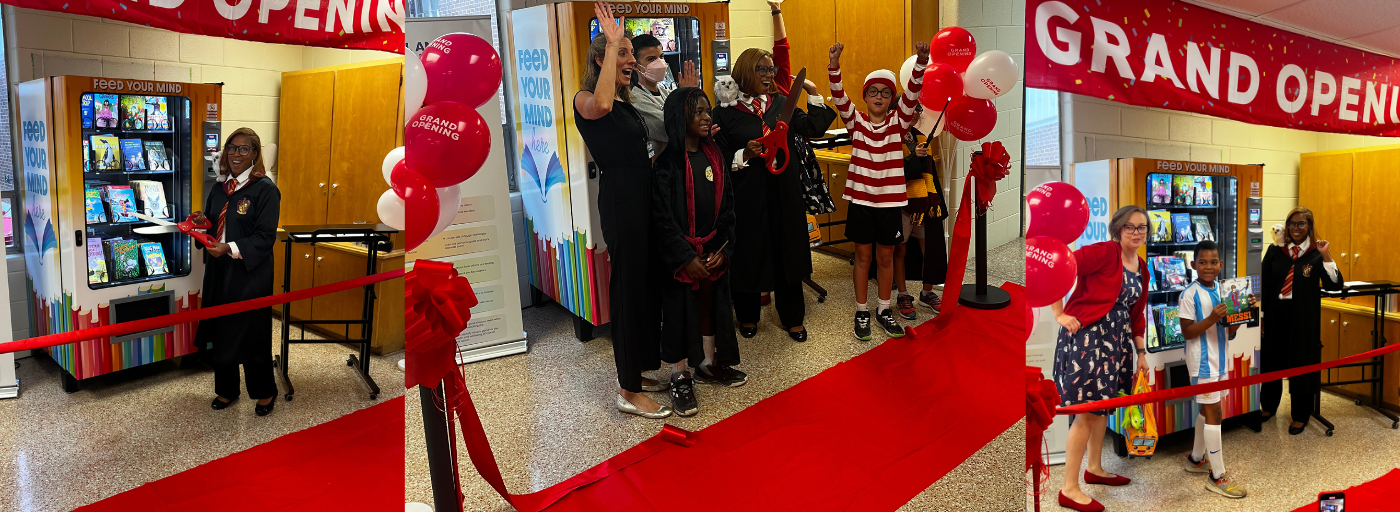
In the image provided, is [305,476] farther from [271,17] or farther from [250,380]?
[271,17]

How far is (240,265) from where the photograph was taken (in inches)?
65.9

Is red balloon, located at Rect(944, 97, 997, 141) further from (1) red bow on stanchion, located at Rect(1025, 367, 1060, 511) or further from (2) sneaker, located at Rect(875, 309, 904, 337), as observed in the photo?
(1) red bow on stanchion, located at Rect(1025, 367, 1060, 511)

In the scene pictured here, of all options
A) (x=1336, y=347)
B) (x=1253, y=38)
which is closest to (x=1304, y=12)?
Result: (x=1253, y=38)

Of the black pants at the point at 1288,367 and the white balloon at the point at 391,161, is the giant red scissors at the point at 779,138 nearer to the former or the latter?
the white balloon at the point at 391,161

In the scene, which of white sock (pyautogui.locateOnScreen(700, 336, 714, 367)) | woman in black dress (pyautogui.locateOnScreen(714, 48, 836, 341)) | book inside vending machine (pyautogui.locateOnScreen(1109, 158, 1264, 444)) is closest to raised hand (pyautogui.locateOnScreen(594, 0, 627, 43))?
woman in black dress (pyautogui.locateOnScreen(714, 48, 836, 341))

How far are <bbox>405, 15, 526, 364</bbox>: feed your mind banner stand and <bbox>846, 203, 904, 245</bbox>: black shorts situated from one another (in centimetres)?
84

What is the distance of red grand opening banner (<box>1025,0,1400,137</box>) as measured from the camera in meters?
2.04

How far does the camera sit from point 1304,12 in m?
2.28

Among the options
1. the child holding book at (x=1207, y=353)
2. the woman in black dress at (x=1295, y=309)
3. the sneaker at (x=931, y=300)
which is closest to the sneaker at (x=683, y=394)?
the sneaker at (x=931, y=300)

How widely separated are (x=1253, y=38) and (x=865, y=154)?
3.91 feet

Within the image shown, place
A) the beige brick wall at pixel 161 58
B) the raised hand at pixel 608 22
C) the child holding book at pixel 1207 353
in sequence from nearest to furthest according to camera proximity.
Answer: the beige brick wall at pixel 161 58 → the raised hand at pixel 608 22 → the child holding book at pixel 1207 353

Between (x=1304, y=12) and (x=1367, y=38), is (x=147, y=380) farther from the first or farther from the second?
(x=1367, y=38)

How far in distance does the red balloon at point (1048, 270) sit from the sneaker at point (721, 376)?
0.78 metres

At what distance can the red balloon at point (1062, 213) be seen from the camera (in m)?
2.02
